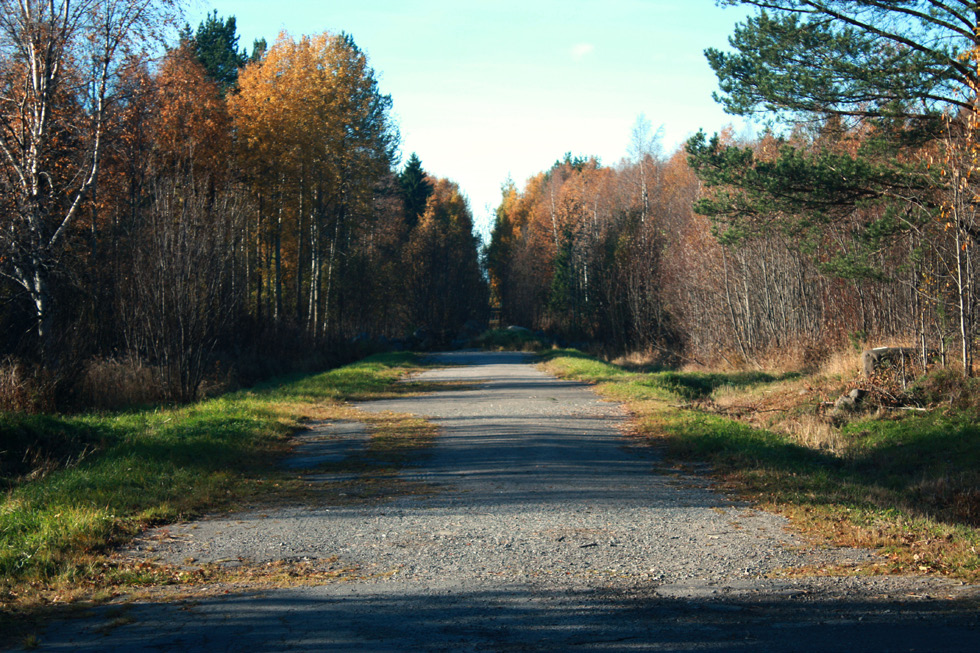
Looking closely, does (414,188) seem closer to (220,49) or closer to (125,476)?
(220,49)

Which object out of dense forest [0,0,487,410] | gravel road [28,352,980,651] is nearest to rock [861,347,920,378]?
gravel road [28,352,980,651]

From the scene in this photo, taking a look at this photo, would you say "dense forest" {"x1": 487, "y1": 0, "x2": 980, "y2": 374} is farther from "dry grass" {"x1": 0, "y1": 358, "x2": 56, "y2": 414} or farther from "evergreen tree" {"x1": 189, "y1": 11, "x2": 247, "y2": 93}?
"evergreen tree" {"x1": 189, "y1": 11, "x2": 247, "y2": 93}

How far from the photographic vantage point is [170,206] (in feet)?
57.0

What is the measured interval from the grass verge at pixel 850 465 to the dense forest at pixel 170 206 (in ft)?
35.3

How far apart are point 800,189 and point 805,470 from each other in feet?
26.1

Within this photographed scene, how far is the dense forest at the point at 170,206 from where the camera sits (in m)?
16.1

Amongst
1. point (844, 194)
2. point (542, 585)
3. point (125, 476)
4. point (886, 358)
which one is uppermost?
point (844, 194)

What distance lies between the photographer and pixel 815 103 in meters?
15.5

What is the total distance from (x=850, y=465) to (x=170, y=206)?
47.4 ft

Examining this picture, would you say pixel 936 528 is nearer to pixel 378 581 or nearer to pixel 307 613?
pixel 378 581

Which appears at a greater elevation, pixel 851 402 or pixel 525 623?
pixel 851 402

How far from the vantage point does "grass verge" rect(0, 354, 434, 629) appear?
19.4 ft

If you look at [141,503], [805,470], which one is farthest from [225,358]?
[805,470]

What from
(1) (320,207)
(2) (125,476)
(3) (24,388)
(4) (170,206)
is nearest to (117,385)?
(3) (24,388)
